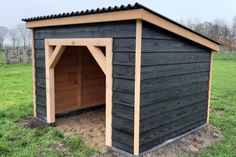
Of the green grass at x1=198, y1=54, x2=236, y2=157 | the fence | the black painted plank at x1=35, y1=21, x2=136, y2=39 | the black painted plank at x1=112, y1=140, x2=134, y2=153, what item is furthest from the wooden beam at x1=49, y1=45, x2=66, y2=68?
the fence

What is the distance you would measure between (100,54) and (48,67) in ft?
5.27

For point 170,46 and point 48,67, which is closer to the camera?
point 170,46

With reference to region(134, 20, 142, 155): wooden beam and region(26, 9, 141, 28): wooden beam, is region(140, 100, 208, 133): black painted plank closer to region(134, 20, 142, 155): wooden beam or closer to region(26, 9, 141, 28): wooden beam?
region(134, 20, 142, 155): wooden beam

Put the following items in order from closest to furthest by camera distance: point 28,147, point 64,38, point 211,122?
point 28,147, point 64,38, point 211,122

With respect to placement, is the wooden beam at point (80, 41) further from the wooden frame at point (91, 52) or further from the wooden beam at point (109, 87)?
the wooden beam at point (109, 87)

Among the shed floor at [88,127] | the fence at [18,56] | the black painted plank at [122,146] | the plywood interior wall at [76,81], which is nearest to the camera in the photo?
the black painted plank at [122,146]

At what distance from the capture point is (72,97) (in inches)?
250

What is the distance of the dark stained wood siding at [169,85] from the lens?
3891 mm

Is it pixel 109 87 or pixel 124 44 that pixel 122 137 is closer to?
pixel 109 87

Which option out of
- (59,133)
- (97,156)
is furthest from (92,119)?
(97,156)

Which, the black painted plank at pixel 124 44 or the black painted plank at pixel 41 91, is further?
the black painted plank at pixel 41 91

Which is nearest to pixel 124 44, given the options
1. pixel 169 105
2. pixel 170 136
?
pixel 169 105

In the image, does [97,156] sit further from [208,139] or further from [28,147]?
[208,139]

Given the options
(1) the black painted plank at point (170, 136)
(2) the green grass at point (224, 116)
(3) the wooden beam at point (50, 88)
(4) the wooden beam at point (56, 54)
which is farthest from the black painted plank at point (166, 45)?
(3) the wooden beam at point (50, 88)
